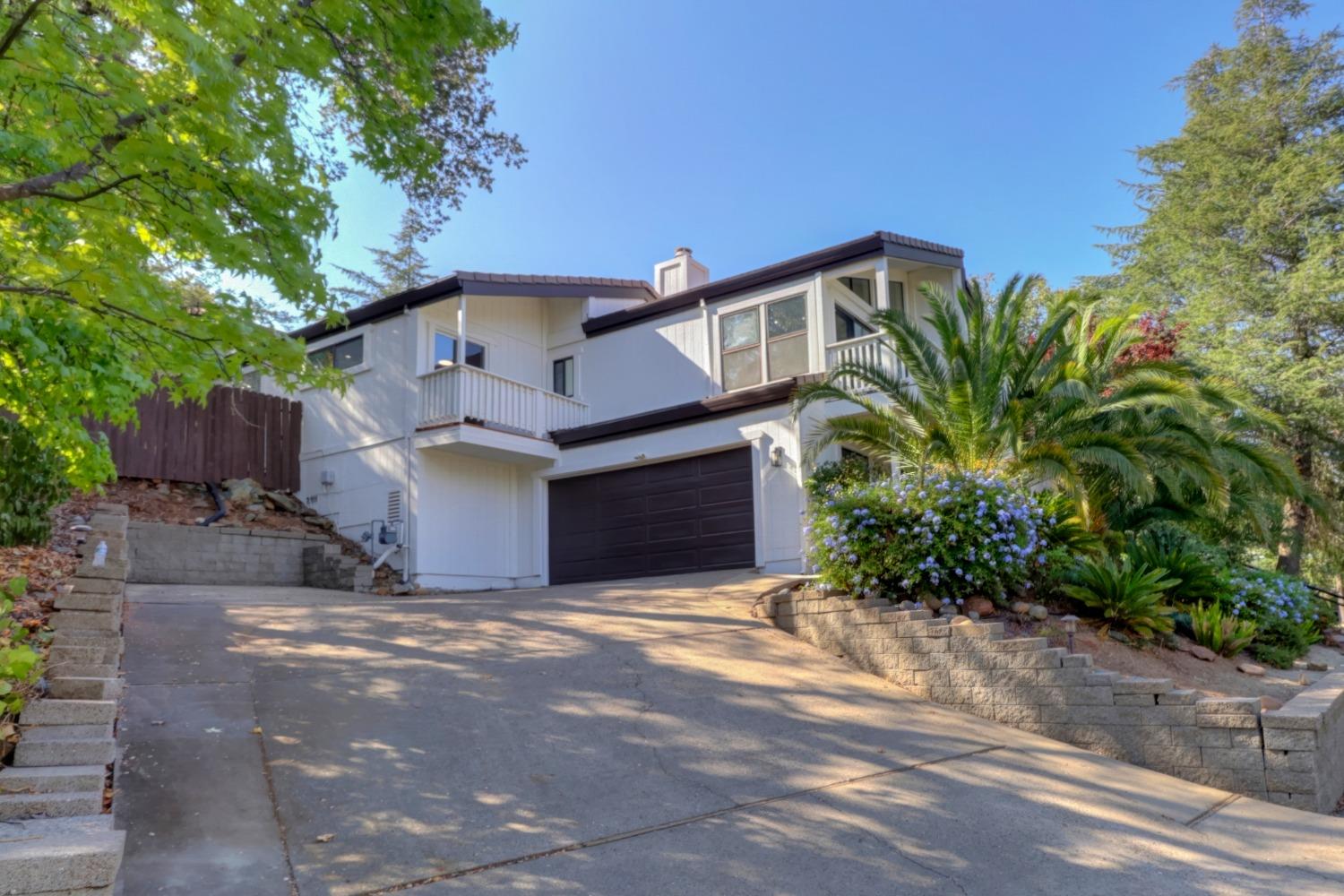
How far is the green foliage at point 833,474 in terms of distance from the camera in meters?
12.6

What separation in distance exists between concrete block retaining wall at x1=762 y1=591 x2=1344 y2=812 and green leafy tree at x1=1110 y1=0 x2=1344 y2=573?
14158 mm

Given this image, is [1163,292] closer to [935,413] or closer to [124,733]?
[935,413]

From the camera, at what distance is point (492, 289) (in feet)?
49.5

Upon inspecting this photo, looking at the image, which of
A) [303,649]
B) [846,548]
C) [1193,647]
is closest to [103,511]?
[303,649]

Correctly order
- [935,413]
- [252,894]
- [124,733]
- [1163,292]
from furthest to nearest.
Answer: [1163,292] < [935,413] < [124,733] < [252,894]

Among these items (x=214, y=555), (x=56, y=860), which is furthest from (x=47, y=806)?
(x=214, y=555)

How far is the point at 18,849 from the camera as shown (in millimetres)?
2693

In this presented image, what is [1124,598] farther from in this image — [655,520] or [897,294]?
[897,294]

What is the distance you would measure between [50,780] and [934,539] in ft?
22.3

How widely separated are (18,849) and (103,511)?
34.4ft

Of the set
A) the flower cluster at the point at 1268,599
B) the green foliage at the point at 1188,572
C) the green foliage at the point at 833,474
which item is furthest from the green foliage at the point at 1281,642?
the green foliage at the point at 833,474

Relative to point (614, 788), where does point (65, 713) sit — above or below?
above

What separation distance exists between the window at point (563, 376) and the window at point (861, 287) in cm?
581

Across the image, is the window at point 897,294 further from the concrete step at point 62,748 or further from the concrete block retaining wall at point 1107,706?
the concrete step at point 62,748
